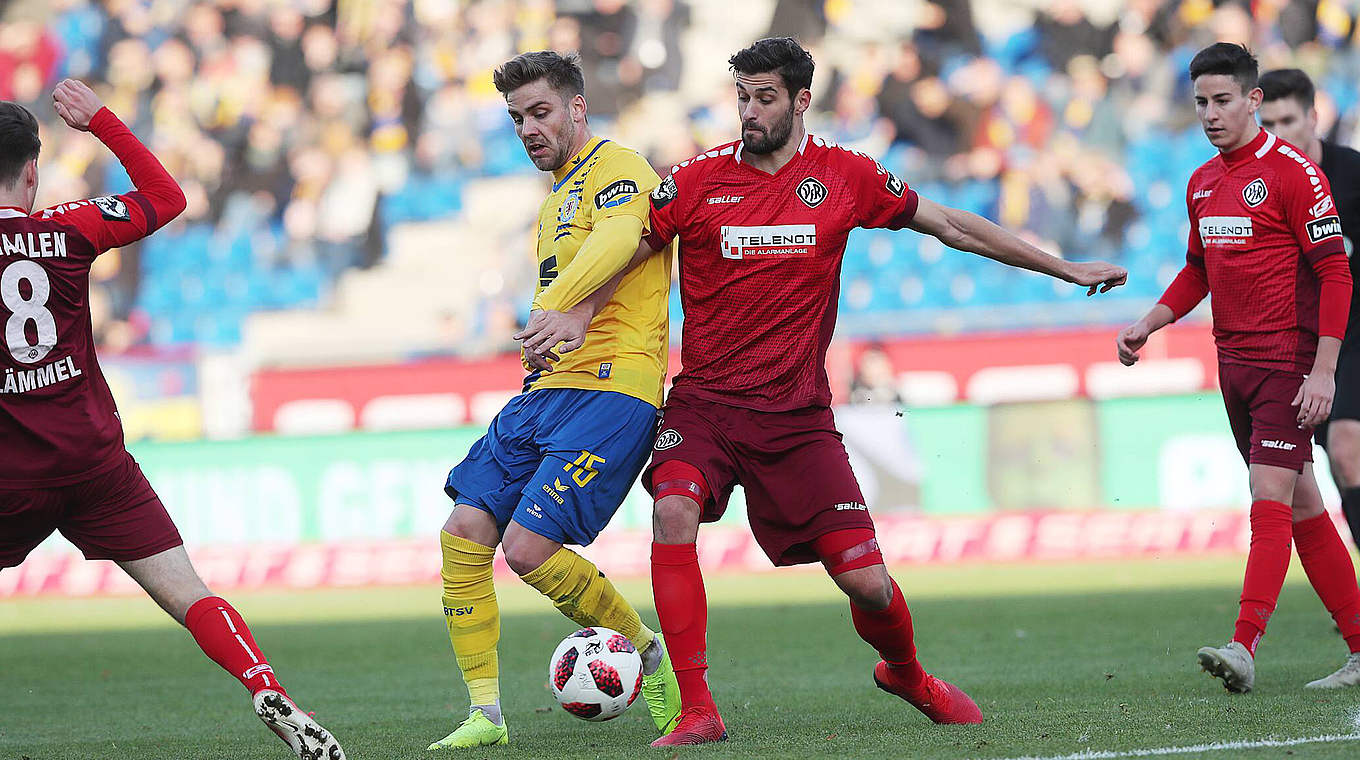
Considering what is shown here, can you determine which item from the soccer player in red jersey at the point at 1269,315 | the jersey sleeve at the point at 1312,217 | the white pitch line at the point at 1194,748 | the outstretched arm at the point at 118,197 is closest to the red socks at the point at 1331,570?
the soccer player in red jersey at the point at 1269,315

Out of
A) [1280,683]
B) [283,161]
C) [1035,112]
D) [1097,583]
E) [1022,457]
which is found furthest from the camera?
[283,161]

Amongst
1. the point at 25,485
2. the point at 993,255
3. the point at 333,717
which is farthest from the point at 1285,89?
the point at 25,485

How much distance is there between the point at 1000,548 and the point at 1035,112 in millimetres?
6363

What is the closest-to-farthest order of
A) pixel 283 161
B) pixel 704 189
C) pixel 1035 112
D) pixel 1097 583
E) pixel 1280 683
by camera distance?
pixel 704 189 < pixel 1280 683 < pixel 1097 583 < pixel 1035 112 < pixel 283 161

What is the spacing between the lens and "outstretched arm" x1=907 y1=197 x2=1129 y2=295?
530cm

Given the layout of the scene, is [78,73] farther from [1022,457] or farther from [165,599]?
[165,599]

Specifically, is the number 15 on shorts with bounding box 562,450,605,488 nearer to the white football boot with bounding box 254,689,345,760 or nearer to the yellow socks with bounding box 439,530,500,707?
the yellow socks with bounding box 439,530,500,707

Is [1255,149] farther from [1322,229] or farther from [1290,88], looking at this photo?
[1290,88]

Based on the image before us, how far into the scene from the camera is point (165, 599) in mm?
4816

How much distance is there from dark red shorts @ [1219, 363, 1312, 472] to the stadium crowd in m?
10.9

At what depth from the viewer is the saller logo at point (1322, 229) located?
19.2ft

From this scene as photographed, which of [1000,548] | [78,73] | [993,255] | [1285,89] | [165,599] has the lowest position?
[1000,548]

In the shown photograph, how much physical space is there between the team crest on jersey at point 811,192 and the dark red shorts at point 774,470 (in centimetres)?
70

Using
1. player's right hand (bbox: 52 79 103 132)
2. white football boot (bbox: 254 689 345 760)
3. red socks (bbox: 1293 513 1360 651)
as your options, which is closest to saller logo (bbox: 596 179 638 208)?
player's right hand (bbox: 52 79 103 132)
